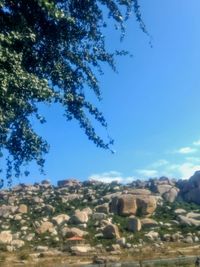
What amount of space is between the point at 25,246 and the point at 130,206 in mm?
18851

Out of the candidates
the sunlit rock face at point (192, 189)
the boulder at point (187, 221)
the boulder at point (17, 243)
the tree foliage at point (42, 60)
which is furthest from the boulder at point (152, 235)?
the tree foliage at point (42, 60)

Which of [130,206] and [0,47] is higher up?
[130,206]

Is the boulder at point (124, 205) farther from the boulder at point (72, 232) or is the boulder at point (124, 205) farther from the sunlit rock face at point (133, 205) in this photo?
the boulder at point (72, 232)

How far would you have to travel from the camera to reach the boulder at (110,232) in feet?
153

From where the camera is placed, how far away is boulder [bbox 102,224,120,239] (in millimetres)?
46625

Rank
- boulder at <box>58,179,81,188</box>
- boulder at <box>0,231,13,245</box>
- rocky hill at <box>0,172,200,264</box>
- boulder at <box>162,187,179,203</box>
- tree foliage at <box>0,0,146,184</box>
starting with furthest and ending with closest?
1. boulder at <box>58,179,81,188</box>
2. boulder at <box>162,187,179,203</box>
3. boulder at <box>0,231,13,245</box>
4. rocky hill at <box>0,172,200,264</box>
5. tree foliage at <box>0,0,146,184</box>

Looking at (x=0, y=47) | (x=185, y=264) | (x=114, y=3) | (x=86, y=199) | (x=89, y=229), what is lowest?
(x=185, y=264)

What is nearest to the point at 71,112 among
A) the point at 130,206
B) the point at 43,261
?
the point at 43,261

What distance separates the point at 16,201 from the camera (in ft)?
242

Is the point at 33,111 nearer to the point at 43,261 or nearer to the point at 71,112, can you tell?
the point at 71,112

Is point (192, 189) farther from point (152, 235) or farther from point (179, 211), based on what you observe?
point (152, 235)

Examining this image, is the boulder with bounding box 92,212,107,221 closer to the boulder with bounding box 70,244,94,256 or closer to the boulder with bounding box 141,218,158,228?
the boulder with bounding box 141,218,158,228

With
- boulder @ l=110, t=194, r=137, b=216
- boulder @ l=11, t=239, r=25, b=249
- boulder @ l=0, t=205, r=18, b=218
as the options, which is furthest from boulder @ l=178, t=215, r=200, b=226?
boulder @ l=0, t=205, r=18, b=218

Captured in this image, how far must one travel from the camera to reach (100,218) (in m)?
56.9
